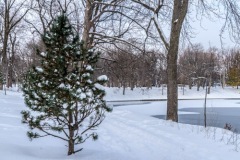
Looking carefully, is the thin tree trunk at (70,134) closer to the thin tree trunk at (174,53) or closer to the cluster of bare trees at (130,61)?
the thin tree trunk at (174,53)

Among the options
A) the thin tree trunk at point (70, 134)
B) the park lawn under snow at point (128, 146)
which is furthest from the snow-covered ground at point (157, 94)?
the thin tree trunk at point (70, 134)

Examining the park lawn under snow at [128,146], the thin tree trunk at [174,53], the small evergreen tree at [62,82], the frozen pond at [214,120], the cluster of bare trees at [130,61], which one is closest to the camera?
the small evergreen tree at [62,82]

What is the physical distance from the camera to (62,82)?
5.17 m

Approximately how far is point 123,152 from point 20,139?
2.08 meters

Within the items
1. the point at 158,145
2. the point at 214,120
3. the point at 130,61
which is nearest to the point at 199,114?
the point at 214,120

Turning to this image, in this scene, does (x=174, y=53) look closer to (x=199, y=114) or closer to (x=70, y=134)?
(x=70, y=134)

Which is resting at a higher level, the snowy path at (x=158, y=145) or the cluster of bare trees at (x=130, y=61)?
the cluster of bare trees at (x=130, y=61)

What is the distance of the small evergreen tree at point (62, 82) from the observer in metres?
5.12

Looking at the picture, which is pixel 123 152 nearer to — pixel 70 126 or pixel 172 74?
pixel 70 126

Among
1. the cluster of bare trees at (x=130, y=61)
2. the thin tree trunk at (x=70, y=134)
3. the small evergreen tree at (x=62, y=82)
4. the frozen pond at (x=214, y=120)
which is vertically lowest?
the frozen pond at (x=214, y=120)

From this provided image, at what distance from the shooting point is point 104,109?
18.2 feet

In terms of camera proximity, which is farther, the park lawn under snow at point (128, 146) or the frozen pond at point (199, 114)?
the frozen pond at point (199, 114)

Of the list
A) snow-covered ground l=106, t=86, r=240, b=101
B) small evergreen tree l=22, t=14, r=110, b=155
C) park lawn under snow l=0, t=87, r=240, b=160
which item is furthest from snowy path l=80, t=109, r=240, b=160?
snow-covered ground l=106, t=86, r=240, b=101

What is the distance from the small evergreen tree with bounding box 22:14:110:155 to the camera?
512cm
